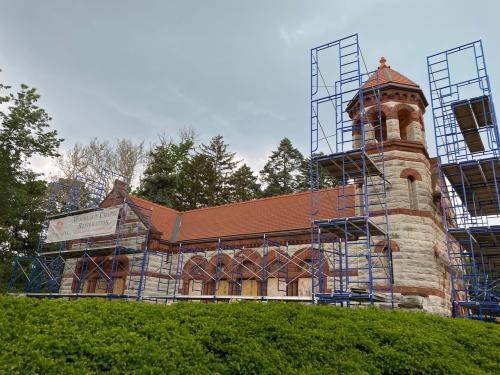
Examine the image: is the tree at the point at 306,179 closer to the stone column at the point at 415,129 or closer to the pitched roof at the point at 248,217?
the pitched roof at the point at 248,217

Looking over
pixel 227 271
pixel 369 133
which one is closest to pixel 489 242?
pixel 369 133

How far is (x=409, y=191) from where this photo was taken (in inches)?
651

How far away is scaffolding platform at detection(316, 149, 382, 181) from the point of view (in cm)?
1438

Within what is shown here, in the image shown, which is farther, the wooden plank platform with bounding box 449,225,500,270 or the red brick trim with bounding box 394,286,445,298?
the wooden plank platform with bounding box 449,225,500,270

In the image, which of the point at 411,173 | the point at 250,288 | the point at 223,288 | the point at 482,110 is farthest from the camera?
the point at 223,288

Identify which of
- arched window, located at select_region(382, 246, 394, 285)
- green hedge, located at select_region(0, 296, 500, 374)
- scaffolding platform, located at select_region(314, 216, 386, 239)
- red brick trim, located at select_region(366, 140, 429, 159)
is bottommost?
green hedge, located at select_region(0, 296, 500, 374)

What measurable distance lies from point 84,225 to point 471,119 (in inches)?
828

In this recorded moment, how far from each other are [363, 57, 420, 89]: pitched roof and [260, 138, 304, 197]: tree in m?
24.9

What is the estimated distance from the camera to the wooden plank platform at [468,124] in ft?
56.1

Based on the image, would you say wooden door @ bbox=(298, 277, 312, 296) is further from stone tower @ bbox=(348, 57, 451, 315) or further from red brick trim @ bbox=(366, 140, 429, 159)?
red brick trim @ bbox=(366, 140, 429, 159)

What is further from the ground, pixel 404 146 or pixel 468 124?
pixel 468 124

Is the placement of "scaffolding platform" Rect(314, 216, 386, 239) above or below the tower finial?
below

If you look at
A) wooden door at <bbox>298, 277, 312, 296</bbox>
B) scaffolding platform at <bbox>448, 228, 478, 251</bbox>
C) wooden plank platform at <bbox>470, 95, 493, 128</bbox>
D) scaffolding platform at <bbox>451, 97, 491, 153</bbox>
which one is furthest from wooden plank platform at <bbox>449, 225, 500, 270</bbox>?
wooden door at <bbox>298, 277, 312, 296</bbox>

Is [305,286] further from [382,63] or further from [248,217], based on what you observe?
[382,63]
